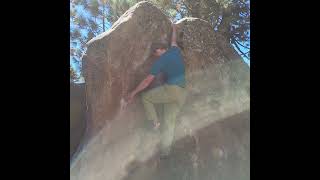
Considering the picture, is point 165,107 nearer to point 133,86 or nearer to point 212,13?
point 133,86

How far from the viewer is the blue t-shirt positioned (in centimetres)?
726

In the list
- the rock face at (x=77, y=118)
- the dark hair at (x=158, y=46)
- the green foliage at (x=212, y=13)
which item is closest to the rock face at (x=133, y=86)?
the dark hair at (x=158, y=46)

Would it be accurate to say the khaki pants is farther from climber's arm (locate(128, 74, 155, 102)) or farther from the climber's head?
the climber's head

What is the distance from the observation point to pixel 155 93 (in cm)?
718

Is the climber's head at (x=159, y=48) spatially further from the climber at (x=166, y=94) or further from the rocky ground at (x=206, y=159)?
the rocky ground at (x=206, y=159)

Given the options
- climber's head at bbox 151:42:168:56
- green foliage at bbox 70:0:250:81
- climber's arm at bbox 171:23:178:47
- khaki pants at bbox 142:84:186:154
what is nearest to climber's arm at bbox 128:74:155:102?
khaki pants at bbox 142:84:186:154

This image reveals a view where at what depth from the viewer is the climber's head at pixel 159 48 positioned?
7.43m

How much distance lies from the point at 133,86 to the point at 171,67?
2.17ft

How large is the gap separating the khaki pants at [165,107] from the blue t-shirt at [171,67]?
134 mm

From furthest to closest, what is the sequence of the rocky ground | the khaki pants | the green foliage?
the green foliage → the khaki pants → the rocky ground
